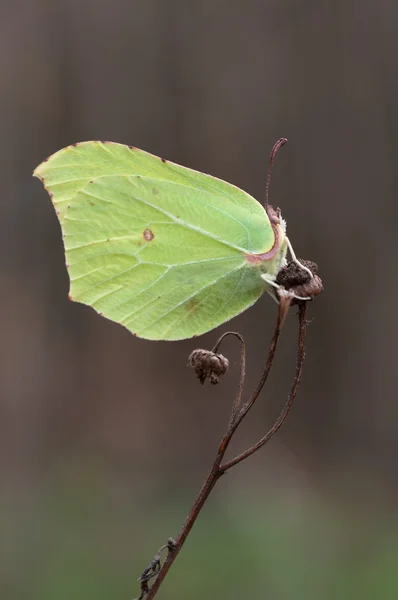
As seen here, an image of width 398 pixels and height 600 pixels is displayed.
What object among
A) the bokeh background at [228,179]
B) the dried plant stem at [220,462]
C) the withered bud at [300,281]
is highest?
the withered bud at [300,281]

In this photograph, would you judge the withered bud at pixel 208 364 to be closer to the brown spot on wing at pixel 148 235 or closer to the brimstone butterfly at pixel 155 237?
the brimstone butterfly at pixel 155 237

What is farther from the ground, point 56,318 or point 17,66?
point 17,66

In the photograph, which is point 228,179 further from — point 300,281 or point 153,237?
point 300,281

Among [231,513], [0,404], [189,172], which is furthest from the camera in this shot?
[0,404]

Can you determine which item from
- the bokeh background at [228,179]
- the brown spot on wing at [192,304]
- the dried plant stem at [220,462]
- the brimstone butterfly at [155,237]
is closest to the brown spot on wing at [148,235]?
the brimstone butterfly at [155,237]

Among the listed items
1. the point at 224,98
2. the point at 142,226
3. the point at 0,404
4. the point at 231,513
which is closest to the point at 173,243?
the point at 142,226

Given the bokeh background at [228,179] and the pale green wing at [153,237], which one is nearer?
the pale green wing at [153,237]

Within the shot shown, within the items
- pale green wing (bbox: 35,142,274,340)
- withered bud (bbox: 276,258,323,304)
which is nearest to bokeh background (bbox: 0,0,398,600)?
pale green wing (bbox: 35,142,274,340)

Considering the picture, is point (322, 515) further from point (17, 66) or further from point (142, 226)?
point (17, 66)
